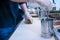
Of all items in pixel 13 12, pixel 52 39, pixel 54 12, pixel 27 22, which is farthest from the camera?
pixel 54 12

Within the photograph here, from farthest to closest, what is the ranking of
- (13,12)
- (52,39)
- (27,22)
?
(27,22) < (13,12) < (52,39)

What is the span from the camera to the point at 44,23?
Result: 99cm

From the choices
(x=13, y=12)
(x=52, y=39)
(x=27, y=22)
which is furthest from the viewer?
(x=27, y=22)

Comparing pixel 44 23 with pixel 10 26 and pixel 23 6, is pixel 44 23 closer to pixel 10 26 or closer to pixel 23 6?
pixel 10 26

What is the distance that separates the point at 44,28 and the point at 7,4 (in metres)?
0.35

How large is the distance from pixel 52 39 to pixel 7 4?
1.46 ft

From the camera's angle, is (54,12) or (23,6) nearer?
(23,6)

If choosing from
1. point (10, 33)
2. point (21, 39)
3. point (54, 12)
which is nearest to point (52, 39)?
point (21, 39)

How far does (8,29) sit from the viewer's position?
101 cm

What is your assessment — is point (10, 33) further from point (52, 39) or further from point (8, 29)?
point (52, 39)

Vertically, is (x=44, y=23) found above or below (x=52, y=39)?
above

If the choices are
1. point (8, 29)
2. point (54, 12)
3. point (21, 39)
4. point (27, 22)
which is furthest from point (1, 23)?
point (54, 12)

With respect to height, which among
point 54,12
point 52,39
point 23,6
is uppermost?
point 23,6

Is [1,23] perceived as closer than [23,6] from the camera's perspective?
Yes
